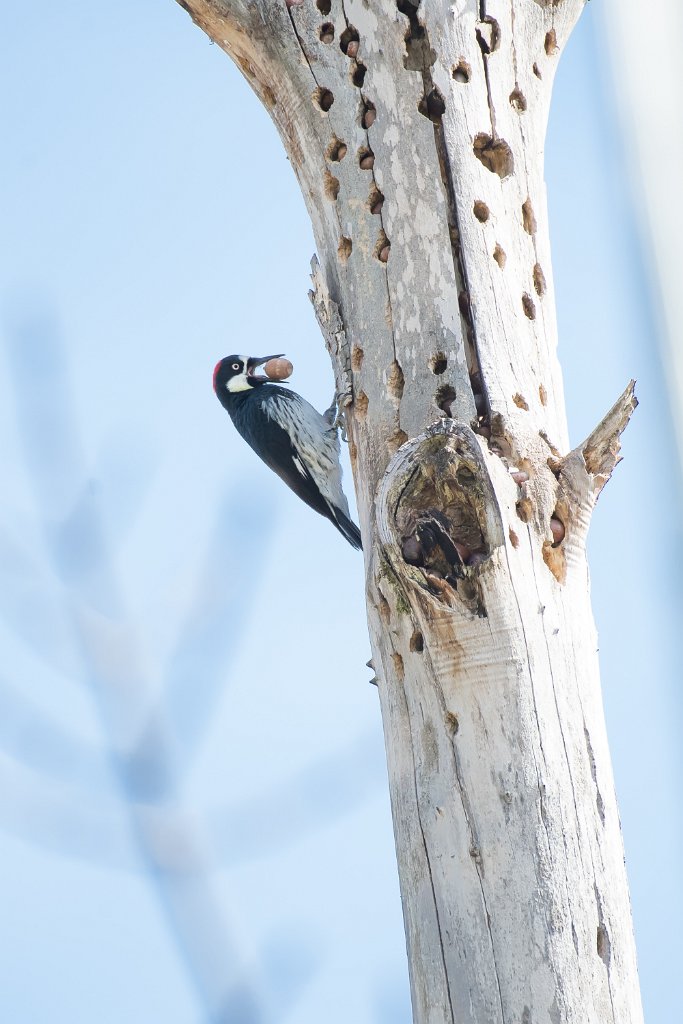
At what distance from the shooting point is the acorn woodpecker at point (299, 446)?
523 centimetres

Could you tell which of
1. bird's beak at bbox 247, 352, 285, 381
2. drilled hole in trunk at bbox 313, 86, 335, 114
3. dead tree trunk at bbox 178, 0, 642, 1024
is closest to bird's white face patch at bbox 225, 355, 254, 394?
bird's beak at bbox 247, 352, 285, 381

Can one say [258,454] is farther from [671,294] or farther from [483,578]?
[671,294]

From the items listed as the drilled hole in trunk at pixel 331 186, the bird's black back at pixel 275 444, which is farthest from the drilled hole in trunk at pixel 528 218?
the bird's black back at pixel 275 444

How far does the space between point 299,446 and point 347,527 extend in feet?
1.36

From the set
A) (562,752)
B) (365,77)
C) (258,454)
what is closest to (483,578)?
(562,752)

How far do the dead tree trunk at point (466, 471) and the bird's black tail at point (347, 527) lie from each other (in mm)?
2283

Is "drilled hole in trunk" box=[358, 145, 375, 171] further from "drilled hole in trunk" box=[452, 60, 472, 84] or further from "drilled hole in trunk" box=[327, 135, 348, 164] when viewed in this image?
"drilled hole in trunk" box=[452, 60, 472, 84]

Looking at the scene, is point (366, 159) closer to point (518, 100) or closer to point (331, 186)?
point (331, 186)

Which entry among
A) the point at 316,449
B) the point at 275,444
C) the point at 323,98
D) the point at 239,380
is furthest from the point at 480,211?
the point at 239,380

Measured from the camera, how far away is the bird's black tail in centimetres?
512

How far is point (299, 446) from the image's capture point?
528 cm

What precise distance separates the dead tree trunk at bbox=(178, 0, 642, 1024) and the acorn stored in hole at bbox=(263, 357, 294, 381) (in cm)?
197

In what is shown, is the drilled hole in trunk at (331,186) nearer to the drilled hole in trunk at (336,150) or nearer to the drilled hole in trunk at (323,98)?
the drilled hole in trunk at (336,150)

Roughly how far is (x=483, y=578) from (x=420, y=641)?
0.62 feet
